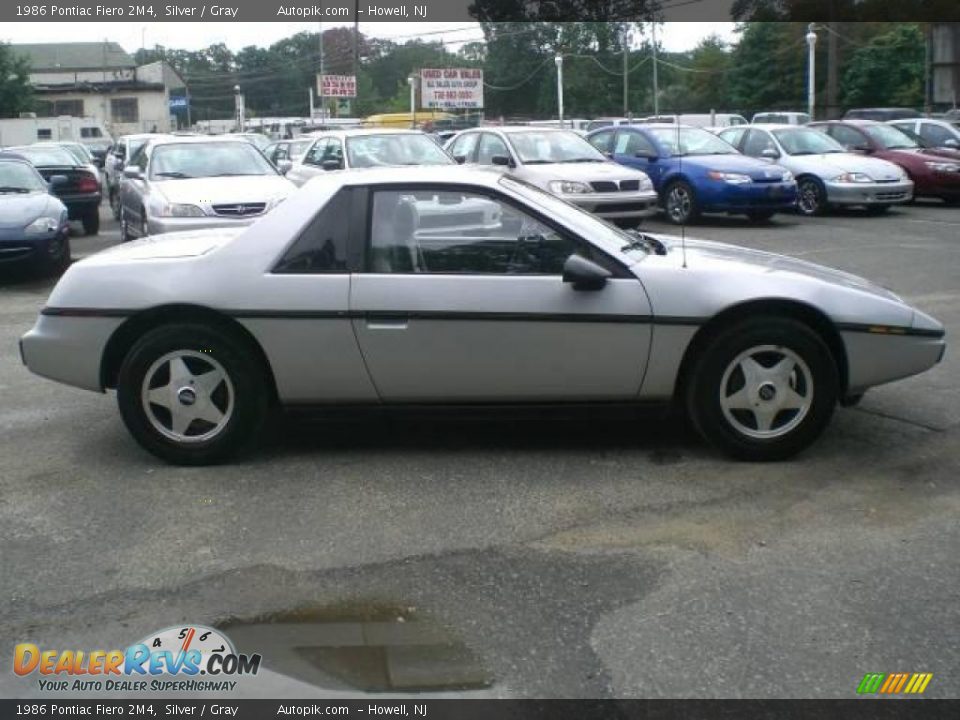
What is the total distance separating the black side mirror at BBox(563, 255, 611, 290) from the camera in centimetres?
495

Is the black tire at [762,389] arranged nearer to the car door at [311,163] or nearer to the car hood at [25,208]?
the car hood at [25,208]

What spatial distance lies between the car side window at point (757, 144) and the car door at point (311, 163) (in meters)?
7.54

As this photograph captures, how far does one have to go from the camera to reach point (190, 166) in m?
12.5

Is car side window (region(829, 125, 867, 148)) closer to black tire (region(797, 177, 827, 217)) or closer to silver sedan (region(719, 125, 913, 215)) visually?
silver sedan (region(719, 125, 913, 215))

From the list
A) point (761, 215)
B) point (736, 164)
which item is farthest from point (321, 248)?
point (761, 215)

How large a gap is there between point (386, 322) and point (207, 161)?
8.32 meters

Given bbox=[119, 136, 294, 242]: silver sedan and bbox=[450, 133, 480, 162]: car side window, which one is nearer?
bbox=[119, 136, 294, 242]: silver sedan

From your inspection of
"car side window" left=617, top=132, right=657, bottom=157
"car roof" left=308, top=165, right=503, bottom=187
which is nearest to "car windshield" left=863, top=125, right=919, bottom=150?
"car side window" left=617, top=132, right=657, bottom=157

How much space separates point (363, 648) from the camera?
3412 mm

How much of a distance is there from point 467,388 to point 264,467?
42.8 inches

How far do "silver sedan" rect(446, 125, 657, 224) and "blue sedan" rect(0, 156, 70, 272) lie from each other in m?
5.71

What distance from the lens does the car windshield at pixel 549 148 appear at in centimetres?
1545

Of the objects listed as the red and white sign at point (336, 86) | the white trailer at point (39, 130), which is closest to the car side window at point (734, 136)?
the red and white sign at point (336, 86)

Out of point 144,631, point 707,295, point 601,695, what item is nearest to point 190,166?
point 707,295
